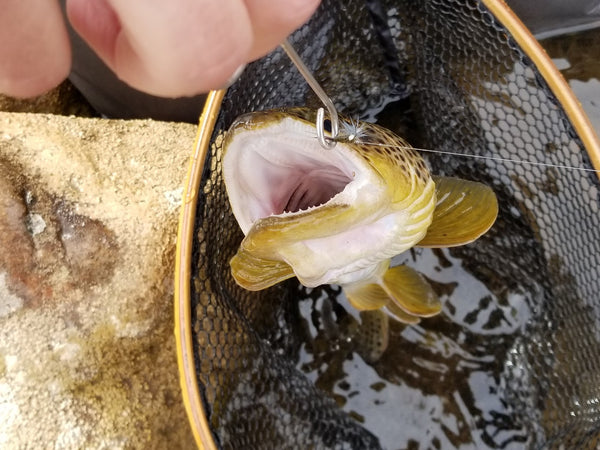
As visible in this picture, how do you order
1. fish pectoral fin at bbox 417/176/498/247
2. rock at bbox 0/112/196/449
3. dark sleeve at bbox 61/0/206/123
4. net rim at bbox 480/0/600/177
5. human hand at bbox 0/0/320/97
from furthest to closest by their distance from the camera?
dark sleeve at bbox 61/0/206/123 < rock at bbox 0/112/196/449 < fish pectoral fin at bbox 417/176/498/247 < net rim at bbox 480/0/600/177 < human hand at bbox 0/0/320/97

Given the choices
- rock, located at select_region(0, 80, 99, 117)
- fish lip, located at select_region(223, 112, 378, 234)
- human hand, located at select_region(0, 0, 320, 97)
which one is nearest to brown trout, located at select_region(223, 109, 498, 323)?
fish lip, located at select_region(223, 112, 378, 234)

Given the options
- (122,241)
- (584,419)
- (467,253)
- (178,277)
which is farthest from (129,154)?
(584,419)

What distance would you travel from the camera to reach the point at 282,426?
4.84 feet

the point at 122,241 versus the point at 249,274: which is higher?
the point at 249,274

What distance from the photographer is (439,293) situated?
5.55ft

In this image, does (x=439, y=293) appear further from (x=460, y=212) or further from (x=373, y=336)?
(x=460, y=212)

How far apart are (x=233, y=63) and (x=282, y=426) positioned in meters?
1.21

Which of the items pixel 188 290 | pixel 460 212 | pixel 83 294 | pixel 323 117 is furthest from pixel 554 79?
pixel 83 294

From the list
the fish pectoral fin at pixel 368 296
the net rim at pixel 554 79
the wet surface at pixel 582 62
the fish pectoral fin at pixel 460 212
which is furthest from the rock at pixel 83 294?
the wet surface at pixel 582 62

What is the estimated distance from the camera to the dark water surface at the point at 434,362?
1.61 metres

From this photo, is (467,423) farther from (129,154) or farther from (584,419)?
(129,154)

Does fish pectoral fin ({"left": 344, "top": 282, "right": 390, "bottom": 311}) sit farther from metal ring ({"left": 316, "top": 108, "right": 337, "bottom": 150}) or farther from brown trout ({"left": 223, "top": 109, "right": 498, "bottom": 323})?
metal ring ({"left": 316, "top": 108, "right": 337, "bottom": 150})

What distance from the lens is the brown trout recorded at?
92cm

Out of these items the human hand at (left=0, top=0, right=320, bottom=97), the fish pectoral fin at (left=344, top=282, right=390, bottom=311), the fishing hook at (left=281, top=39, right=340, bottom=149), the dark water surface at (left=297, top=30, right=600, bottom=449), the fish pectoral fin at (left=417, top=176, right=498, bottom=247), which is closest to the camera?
the human hand at (left=0, top=0, right=320, bottom=97)
